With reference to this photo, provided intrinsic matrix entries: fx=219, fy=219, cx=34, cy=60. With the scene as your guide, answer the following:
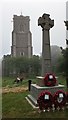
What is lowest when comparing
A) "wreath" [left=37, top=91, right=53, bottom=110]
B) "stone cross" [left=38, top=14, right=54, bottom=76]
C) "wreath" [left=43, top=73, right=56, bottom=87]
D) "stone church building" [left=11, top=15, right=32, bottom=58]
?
"wreath" [left=37, top=91, right=53, bottom=110]

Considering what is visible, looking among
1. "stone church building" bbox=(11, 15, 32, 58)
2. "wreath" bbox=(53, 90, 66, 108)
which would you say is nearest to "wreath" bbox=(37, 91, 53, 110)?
"wreath" bbox=(53, 90, 66, 108)

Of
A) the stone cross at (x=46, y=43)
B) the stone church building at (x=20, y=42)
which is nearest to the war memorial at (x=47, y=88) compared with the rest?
the stone cross at (x=46, y=43)

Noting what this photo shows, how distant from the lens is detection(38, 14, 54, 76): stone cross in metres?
11.3

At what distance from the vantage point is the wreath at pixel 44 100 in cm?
901

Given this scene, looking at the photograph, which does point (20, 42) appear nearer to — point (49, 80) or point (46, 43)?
point (46, 43)

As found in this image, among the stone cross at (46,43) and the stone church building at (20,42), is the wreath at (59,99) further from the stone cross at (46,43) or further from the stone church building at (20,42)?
the stone church building at (20,42)

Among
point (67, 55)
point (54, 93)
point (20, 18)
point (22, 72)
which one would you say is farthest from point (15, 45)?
point (54, 93)

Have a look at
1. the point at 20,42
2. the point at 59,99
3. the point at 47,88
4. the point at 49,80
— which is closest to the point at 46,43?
the point at 49,80

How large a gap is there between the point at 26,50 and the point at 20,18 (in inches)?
406

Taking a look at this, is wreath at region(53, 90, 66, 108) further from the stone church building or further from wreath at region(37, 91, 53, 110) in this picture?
the stone church building

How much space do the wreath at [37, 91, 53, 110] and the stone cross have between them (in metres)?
2.26

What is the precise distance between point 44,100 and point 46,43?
3.44 meters

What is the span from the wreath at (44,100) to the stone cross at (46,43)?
226 centimetres

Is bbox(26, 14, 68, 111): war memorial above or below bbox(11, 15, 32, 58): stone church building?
below
